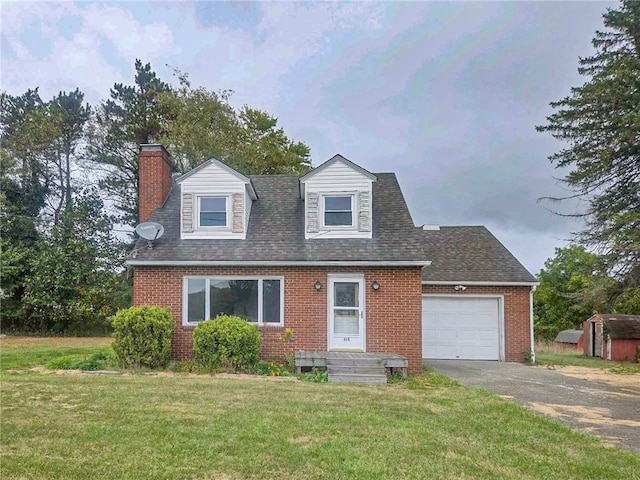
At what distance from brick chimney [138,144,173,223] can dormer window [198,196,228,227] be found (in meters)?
2.27

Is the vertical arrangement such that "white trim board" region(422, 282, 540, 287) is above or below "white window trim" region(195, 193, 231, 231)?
below

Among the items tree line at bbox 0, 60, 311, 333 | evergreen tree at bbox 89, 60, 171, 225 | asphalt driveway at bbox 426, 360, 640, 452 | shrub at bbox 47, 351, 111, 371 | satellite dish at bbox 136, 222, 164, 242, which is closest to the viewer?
asphalt driveway at bbox 426, 360, 640, 452

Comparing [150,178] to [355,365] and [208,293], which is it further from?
[355,365]

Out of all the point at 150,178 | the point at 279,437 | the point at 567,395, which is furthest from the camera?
the point at 150,178

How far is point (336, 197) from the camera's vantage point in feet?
41.8

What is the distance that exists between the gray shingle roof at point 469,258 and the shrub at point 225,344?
6552 millimetres

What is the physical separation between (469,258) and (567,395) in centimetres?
747

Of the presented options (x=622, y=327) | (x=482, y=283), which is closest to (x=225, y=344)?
(x=482, y=283)

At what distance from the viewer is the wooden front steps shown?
995cm

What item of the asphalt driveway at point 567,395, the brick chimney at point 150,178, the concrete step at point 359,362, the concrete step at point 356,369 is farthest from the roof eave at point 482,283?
the brick chimney at point 150,178

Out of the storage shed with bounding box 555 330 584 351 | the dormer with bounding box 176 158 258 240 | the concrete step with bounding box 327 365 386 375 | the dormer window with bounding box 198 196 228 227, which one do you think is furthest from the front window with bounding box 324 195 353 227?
the storage shed with bounding box 555 330 584 351

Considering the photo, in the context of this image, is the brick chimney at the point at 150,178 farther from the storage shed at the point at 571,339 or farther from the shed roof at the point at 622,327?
the storage shed at the point at 571,339

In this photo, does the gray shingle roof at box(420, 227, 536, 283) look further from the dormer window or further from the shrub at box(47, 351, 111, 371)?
the shrub at box(47, 351, 111, 371)

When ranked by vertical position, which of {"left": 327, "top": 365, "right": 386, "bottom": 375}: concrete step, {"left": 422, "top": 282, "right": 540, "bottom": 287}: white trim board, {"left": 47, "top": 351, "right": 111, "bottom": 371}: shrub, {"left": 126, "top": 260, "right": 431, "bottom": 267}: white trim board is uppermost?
{"left": 126, "top": 260, "right": 431, "bottom": 267}: white trim board
